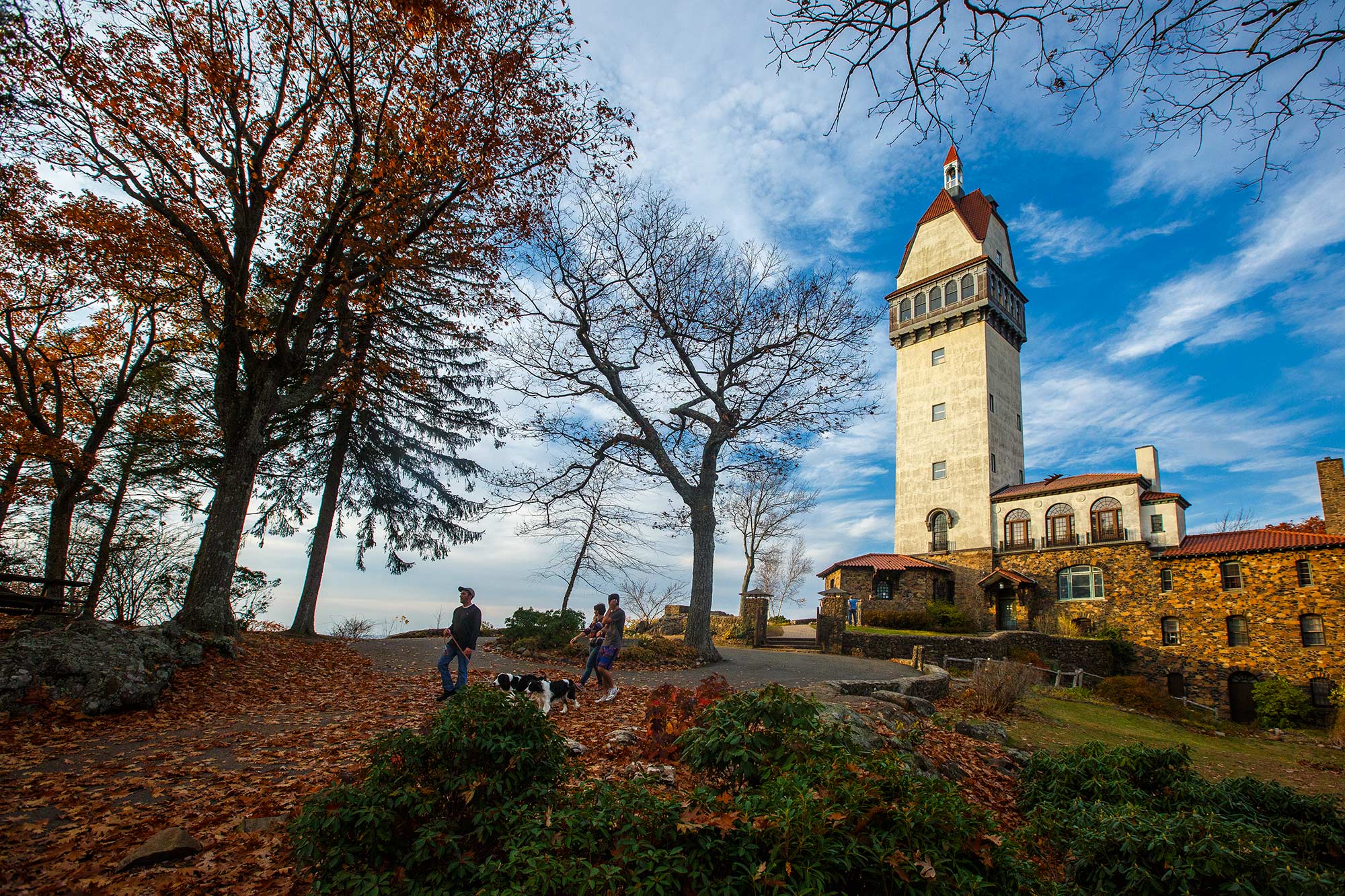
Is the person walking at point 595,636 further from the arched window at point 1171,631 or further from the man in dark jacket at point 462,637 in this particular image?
the arched window at point 1171,631

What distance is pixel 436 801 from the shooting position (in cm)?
400

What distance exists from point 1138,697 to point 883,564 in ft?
51.0

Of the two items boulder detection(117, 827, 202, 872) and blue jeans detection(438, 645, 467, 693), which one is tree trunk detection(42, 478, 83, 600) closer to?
blue jeans detection(438, 645, 467, 693)

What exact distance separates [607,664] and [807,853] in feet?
28.7

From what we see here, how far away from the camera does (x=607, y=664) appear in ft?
37.1

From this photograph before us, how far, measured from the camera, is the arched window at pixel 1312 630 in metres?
27.0

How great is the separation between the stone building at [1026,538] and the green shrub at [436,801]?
3320 cm

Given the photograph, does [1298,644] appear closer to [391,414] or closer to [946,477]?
[946,477]

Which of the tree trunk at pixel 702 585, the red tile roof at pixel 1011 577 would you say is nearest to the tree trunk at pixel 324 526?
the tree trunk at pixel 702 585

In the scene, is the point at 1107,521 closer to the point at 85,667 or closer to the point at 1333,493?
the point at 1333,493

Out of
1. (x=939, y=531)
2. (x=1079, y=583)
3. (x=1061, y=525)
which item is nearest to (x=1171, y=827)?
(x=1079, y=583)

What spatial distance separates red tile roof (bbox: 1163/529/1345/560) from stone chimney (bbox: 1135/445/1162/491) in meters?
3.90

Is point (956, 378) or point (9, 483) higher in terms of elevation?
point (956, 378)

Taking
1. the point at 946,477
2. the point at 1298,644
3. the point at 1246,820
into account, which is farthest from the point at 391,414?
the point at 1298,644
